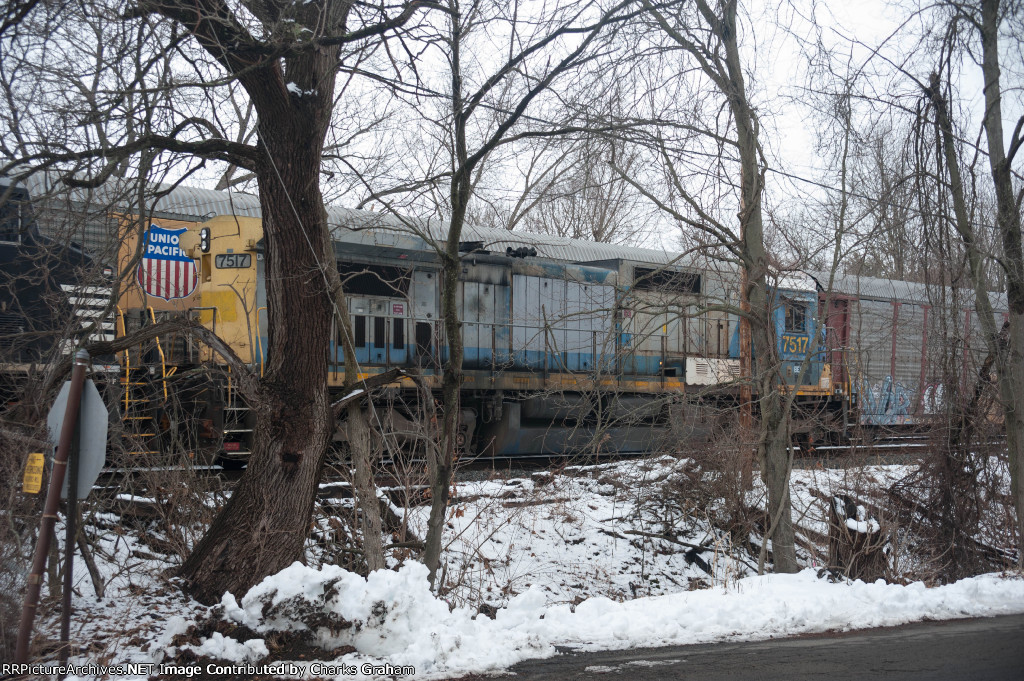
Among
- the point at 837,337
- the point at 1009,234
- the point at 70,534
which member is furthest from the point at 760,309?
the point at 70,534

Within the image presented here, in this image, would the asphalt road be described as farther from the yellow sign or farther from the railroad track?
the yellow sign

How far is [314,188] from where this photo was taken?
20.6 ft

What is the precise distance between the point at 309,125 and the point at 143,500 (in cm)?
391

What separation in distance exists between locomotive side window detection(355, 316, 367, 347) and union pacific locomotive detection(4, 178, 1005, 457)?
0.10ft

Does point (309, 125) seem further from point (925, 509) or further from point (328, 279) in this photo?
point (925, 509)

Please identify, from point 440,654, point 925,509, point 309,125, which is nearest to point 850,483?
point 925,509

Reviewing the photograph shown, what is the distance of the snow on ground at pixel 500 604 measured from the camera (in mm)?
4977

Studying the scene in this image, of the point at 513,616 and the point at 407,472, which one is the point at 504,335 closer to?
the point at 407,472

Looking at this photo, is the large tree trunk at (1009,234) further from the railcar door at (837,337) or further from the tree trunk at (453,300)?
the tree trunk at (453,300)

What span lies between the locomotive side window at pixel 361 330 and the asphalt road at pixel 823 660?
7.30 meters

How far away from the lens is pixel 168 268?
10.7 meters

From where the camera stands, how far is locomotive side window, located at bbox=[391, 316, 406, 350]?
1204cm

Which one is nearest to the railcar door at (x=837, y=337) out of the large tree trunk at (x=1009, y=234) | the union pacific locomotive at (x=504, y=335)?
the union pacific locomotive at (x=504, y=335)

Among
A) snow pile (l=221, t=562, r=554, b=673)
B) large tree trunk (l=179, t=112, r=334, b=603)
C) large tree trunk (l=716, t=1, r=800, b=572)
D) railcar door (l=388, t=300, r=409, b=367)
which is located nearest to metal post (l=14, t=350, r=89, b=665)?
snow pile (l=221, t=562, r=554, b=673)
